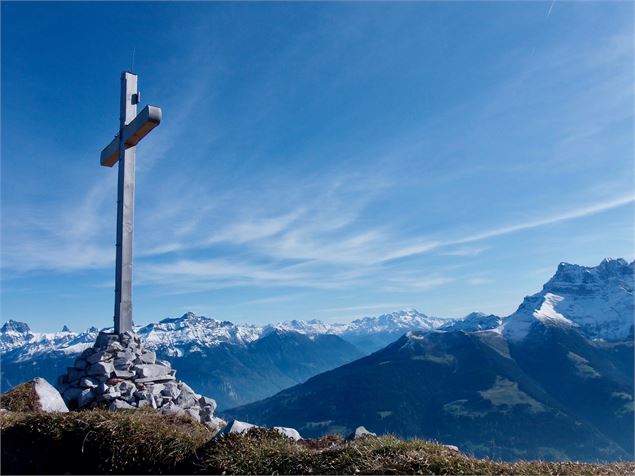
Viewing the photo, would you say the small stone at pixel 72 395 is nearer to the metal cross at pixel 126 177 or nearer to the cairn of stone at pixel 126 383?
the cairn of stone at pixel 126 383

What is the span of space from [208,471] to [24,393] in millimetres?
6300

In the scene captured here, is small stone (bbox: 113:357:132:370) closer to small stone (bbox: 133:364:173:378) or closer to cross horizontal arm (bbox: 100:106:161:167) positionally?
small stone (bbox: 133:364:173:378)

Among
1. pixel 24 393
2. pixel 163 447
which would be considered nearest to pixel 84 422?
pixel 163 447

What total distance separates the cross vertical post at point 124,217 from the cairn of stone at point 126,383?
0.66 metres

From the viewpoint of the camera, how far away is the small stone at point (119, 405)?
10.6 metres

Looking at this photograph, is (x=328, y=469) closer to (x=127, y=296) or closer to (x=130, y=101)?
(x=127, y=296)

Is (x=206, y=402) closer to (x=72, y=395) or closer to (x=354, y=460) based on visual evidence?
(x=72, y=395)

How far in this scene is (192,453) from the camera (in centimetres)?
734

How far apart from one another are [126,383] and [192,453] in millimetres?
5124

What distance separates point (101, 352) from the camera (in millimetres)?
12547

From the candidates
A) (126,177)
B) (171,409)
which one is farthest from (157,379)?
(126,177)

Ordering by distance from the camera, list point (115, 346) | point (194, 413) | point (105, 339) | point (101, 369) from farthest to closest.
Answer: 1. point (105, 339)
2. point (115, 346)
3. point (101, 369)
4. point (194, 413)

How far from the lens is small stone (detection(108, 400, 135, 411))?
10.6m

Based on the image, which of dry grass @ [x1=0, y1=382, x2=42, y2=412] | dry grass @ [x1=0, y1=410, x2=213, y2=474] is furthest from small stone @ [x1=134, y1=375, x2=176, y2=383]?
dry grass @ [x1=0, y1=410, x2=213, y2=474]
